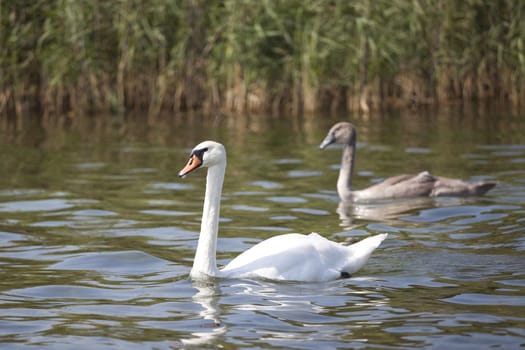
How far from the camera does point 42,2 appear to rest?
61.3ft

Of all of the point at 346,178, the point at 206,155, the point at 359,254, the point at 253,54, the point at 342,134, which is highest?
the point at 253,54

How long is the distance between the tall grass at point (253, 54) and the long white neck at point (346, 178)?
6208 millimetres

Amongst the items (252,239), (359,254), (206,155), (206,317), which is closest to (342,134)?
(252,239)

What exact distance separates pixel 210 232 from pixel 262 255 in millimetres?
385

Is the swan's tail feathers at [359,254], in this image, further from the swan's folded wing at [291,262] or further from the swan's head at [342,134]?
the swan's head at [342,134]

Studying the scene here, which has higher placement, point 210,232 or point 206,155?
point 206,155

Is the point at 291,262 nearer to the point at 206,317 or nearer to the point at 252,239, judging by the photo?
the point at 206,317

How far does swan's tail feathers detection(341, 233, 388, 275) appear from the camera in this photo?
752 centimetres

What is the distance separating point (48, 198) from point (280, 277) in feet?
16.0

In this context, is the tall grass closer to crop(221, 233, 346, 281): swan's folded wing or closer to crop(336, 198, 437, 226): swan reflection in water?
crop(336, 198, 437, 226): swan reflection in water

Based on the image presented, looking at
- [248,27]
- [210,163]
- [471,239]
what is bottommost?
[471,239]

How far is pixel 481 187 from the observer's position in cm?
1113

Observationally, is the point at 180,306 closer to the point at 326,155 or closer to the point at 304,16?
the point at 326,155

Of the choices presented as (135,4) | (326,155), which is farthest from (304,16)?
(326,155)
